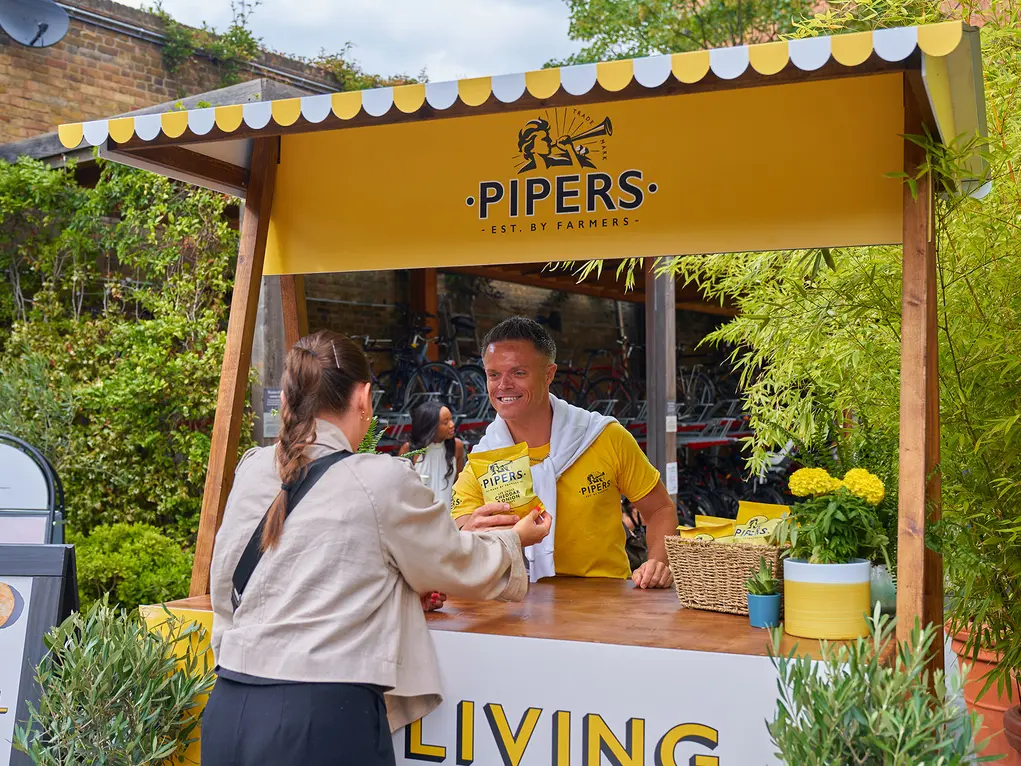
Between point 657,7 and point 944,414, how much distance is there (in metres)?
12.8

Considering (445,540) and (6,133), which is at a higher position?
(6,133)

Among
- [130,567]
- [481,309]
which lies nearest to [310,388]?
[130,567]

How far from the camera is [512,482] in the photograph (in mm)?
2750

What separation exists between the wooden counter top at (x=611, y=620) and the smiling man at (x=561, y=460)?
281 millimetres

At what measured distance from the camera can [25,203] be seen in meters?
7.28

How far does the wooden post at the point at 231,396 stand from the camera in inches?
119

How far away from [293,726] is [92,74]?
964cm

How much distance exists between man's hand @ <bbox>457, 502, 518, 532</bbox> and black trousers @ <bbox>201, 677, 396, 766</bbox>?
2.27 feet

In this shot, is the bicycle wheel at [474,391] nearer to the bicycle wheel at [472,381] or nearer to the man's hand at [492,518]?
the bicycle wheel at [472,381]

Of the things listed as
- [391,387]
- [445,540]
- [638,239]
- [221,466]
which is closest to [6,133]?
[391,387]

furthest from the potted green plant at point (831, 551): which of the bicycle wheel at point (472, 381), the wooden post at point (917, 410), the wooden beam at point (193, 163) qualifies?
the bicycle wheel at point (472, 381)

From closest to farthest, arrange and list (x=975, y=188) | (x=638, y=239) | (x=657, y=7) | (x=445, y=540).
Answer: (x=445, y=540), (x=975, y=188), (x=638, y=239), (x=657, y=7)

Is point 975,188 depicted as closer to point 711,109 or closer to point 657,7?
point 711,109

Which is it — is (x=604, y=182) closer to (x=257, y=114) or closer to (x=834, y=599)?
(x=257, y=114)
